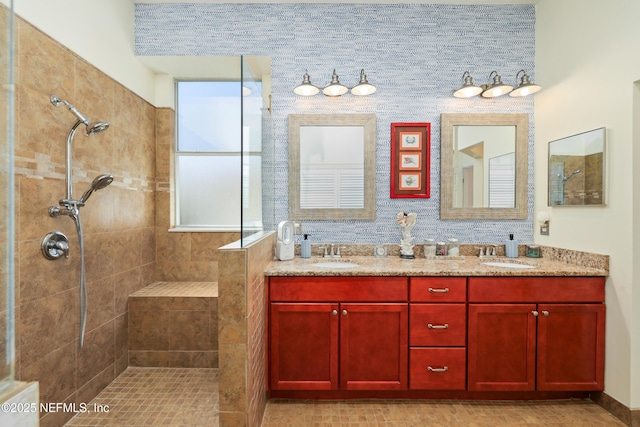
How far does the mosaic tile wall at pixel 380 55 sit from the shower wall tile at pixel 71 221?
2.71 feet

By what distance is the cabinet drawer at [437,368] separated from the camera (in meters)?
2.09

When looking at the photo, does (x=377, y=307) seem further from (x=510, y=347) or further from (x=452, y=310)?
(x=510, y=347)

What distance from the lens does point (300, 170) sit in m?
2.71

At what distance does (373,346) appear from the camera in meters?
2.09

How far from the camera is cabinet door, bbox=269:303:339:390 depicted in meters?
2.08

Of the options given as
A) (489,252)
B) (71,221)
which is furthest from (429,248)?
(71,221)

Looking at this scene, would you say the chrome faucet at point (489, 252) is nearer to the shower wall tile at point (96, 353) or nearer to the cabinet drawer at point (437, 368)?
the cabinet drawer at point (437, 368)

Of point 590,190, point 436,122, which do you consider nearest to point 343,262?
point 436,122

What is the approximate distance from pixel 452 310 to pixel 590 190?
46.7 inches

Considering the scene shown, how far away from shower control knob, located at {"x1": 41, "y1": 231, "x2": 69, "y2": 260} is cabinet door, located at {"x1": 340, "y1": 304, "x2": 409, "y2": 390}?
63.6 inches

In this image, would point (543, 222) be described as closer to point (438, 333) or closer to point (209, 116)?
point (438, 333)

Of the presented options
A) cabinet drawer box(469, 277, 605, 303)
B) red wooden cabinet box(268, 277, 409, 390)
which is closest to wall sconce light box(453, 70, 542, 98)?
cabinet drawer box(469, 277, 605, 303)

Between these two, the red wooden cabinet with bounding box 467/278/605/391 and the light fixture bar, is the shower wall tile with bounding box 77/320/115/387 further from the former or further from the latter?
the light fixture bar

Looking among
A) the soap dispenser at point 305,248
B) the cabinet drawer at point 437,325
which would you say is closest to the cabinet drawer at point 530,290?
the cabinet drawer at point 437,325
